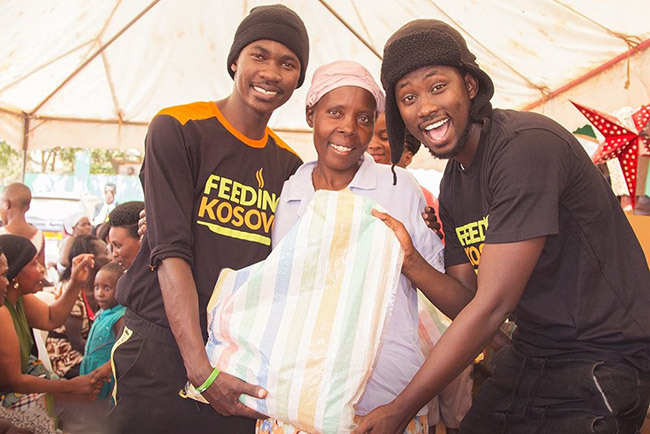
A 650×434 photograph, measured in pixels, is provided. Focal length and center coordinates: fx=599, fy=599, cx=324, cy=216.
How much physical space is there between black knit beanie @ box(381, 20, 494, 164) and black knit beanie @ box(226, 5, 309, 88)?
42cm

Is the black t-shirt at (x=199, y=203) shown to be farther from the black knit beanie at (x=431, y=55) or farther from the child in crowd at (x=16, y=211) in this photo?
the child in crowd at (x=16, y=211)

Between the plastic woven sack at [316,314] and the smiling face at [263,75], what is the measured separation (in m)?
0.64

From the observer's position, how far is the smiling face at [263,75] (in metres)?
2.18

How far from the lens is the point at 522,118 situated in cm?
180

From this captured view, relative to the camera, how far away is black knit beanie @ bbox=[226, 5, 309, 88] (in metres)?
Result: 2.17

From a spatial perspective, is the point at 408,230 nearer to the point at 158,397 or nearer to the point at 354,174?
the point at 354,174

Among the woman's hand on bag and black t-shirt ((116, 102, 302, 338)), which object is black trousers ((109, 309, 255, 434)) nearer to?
black t-shirt ((116, 102, 302, 338))

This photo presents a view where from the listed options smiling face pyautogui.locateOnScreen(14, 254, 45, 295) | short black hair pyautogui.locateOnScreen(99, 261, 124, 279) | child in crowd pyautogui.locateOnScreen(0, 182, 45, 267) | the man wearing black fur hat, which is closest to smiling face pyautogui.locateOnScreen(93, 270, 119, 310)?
short black hair pyautogui.locateOnScreen(99, 261, 124, 279)

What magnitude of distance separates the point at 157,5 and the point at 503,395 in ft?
16.0

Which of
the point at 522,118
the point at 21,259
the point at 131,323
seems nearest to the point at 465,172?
the point at 522,118

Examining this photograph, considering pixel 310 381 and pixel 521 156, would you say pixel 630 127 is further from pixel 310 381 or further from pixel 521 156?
pixel 310 381

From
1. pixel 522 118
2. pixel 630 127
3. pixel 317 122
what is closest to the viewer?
pixel 522 118

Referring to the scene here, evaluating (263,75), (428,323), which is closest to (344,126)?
(263,75)

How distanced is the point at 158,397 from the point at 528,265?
4.16 ft
